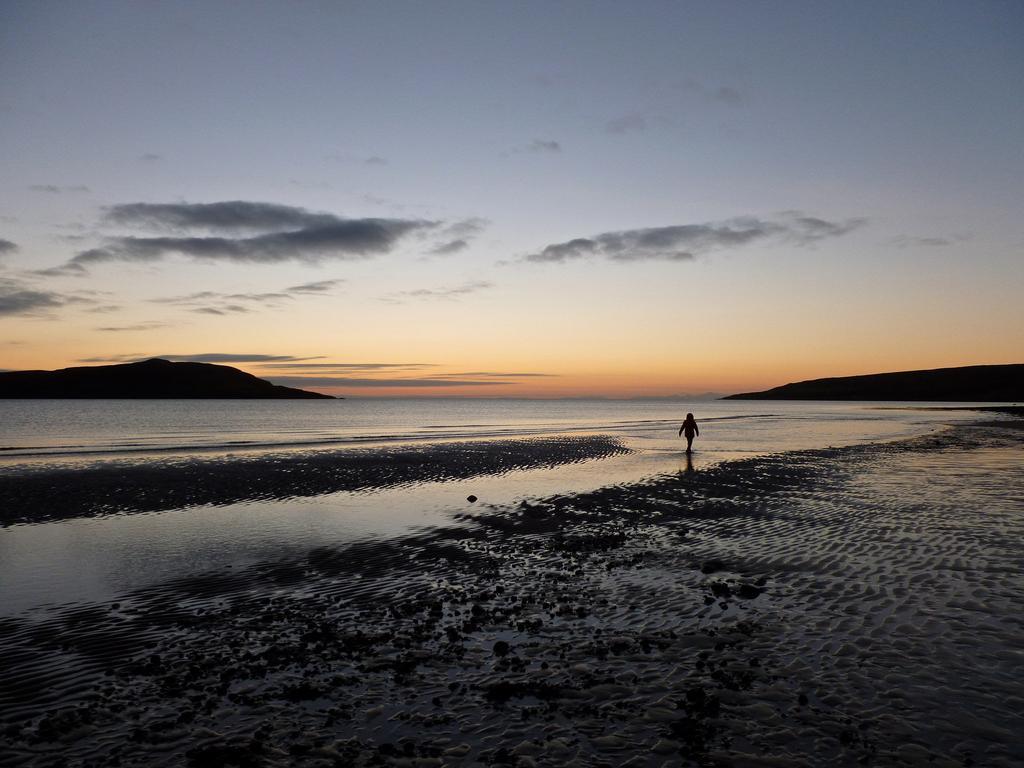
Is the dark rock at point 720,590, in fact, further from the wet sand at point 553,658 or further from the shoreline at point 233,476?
the shoreline at point 233,476

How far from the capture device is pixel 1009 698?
8.04 metres

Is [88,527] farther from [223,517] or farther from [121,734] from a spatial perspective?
[121,734]

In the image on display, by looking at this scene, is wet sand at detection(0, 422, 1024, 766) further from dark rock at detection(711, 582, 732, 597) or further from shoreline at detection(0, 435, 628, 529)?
shoreline at detection(0, 435, 628, 529)

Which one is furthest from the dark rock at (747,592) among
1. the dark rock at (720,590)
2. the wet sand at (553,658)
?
the dark rock at (720,590)

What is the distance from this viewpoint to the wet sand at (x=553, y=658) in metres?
7.21

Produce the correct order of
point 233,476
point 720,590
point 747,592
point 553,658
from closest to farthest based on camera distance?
point 553,658, point 747,592, point 720,590, point 233,476

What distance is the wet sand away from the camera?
23.6ft

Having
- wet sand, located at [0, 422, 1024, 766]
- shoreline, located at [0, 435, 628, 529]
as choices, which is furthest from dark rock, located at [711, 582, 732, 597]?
shoreline, located at [0, 435, 628, 529]

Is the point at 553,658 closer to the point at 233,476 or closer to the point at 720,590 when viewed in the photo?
the point at 720,590

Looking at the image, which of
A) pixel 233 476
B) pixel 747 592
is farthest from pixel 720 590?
pixel 233 476

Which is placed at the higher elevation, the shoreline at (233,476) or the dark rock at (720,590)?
the dark rock at (720,590)

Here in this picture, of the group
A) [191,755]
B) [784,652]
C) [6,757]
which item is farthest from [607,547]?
[6,757]

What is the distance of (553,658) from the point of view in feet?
31.7

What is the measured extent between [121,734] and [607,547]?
12.3m
